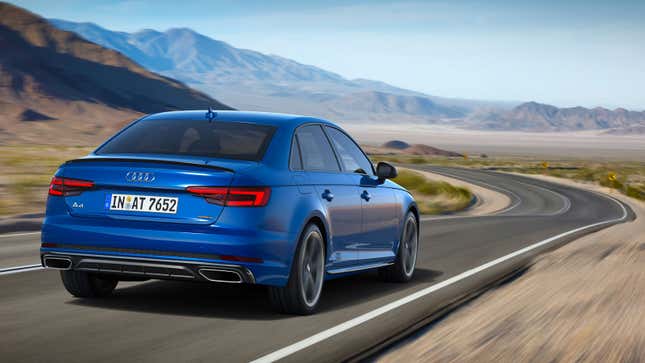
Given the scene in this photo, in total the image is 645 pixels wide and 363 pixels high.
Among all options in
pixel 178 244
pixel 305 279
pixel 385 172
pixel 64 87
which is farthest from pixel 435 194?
pixel 64 87

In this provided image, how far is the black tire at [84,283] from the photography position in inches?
315

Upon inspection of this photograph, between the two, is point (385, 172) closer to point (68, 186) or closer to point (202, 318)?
point (202, 318)

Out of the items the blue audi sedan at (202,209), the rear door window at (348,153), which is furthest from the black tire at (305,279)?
the rear door window at (348,153)

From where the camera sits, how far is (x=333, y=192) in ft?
27.2

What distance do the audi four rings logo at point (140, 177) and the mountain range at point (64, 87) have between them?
302ft

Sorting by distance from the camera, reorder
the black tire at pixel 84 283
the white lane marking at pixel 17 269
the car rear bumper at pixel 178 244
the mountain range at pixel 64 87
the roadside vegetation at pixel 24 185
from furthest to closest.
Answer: the mountain range at pixel 64 87
the roadside vegetation at pixel 24 185
the white lane marking at pixel 17 269
the black tire at pixel 84 283
the car rear bumper at pixel 178 244

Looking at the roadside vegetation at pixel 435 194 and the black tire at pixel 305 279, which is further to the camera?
the roadside vegetation at pixel 435 194

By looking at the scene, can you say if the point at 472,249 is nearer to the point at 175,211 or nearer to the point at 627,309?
the point at 627,309

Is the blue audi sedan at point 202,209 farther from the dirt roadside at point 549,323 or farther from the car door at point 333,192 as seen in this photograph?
the dirt roadside at point 549,323

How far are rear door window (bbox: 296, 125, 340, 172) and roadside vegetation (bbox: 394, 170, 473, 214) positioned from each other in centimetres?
→ 4512

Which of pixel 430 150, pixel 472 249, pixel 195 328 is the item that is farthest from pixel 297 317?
pixel 430 150

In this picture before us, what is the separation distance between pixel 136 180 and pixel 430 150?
178522 mm

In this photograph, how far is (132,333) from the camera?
668 centimetres

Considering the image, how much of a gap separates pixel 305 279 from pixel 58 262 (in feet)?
6.17
